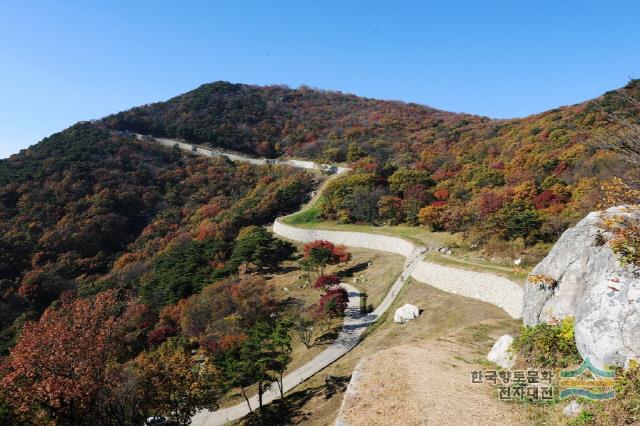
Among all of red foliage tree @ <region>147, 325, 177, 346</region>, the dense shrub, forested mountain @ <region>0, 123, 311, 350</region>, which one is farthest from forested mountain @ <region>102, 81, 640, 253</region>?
red foliage tree @ <region>147, 325, 177, 346</region>

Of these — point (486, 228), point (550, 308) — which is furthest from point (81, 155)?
point (550, 308)

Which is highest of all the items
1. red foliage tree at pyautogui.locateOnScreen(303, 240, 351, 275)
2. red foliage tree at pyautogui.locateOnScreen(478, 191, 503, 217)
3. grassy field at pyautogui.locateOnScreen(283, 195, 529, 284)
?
red foliage tree at pyautogui.locateOnScreen(478, 191, 503, 217)

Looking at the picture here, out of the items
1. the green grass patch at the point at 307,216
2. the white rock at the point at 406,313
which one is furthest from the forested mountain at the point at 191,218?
the white rock at the point at 406,313

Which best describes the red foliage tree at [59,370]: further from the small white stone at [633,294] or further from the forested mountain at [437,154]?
the forested mountain at [437,154]

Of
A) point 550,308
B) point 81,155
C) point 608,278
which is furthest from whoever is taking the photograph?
point 81,155

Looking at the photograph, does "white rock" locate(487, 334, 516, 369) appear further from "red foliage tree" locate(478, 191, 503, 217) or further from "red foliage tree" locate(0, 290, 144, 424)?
"red foliage tree" locate(478, 191, 503, 217)

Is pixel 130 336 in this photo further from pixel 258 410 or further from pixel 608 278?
pixel 608 278

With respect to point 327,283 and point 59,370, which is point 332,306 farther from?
point 59,370
